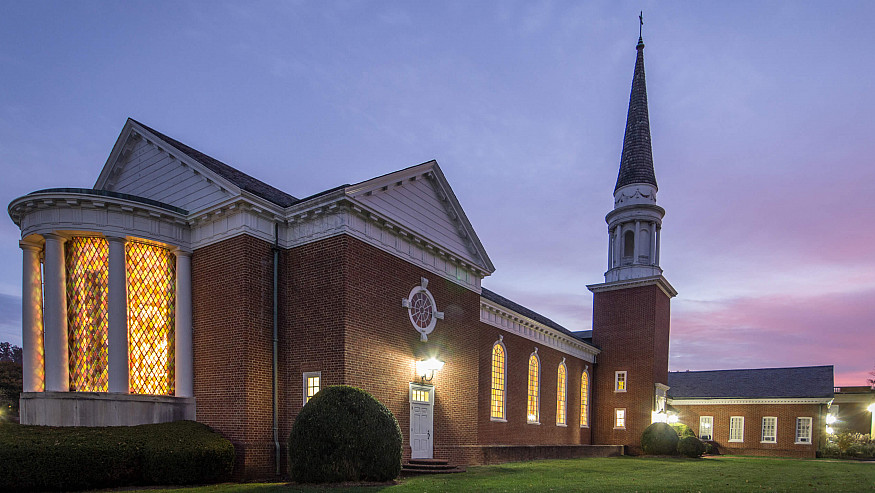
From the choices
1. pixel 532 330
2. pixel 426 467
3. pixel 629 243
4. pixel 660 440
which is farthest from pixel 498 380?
pixel 629 243

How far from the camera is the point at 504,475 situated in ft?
50.4

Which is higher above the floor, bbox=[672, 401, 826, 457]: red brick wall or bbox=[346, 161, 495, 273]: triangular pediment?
bbox=[346, 161, 495, 273]: triangular pediment

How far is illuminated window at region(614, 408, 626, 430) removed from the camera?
105 ft

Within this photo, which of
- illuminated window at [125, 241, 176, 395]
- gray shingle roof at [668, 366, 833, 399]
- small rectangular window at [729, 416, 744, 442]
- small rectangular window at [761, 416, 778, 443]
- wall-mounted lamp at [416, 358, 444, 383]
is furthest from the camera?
small rectangular window at [729, 416, 744, 442]

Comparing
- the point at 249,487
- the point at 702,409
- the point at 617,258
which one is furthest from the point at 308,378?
the point at 702,409

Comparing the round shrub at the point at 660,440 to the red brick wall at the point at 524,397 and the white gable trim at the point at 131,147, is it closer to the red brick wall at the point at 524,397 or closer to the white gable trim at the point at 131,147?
the red brick wall at the point at 524,397

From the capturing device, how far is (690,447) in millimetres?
28375

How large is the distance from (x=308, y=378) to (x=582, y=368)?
21853 millimetres

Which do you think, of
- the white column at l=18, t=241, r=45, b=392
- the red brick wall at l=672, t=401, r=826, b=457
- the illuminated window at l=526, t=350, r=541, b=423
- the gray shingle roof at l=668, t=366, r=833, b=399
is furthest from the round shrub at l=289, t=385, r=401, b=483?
the gray shingle roof at l=668, t=366, r=833, b=399

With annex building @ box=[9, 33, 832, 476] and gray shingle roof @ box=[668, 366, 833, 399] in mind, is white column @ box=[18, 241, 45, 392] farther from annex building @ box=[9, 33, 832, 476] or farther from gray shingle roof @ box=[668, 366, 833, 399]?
gray shingle roof @ box=[668, 366, 833, 399]

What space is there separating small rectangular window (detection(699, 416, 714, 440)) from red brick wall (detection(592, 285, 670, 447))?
969 centimetres

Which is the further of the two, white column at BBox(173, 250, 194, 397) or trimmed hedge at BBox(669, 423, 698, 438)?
trimmed hedge at BBox(669, 423, 698, 438)

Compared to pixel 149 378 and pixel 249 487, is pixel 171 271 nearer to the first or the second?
pixel 149 378

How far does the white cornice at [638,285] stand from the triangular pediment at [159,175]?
2467cm
